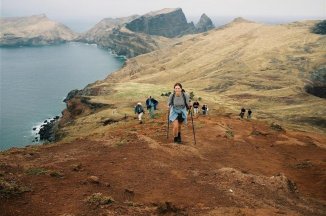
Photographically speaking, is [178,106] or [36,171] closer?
[36,171]

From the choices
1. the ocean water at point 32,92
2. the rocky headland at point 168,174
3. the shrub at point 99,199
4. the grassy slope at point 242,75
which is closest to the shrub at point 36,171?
the rocky headland at point 168,174

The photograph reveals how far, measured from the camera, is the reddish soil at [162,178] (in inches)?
443

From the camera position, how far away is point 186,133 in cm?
2397

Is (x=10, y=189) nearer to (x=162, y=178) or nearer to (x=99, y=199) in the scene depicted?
(x=99, y=199)

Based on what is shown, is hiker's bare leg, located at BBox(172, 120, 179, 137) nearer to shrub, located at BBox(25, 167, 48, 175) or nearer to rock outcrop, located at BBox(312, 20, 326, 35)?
shrub, located at BBox(25, 167, 48, 175)

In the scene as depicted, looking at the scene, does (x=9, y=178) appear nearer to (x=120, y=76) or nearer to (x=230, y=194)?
(x=230, y=194)

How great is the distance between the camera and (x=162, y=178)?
14.2 meters

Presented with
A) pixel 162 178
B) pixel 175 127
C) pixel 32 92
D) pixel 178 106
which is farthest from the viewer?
pixel 32 92

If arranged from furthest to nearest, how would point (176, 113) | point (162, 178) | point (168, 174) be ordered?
point (176, 113) < point (168, 174) < point (162, 178)

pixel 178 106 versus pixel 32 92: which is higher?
pixel 178 106

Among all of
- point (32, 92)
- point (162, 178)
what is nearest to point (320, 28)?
point (32, 92)

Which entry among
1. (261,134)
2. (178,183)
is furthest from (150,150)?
(261,134)

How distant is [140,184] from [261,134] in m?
15.9

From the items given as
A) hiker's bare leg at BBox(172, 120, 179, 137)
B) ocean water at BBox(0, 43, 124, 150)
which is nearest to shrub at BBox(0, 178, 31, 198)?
hiker's bare leg at BBox(172, 120, 179, 137)
